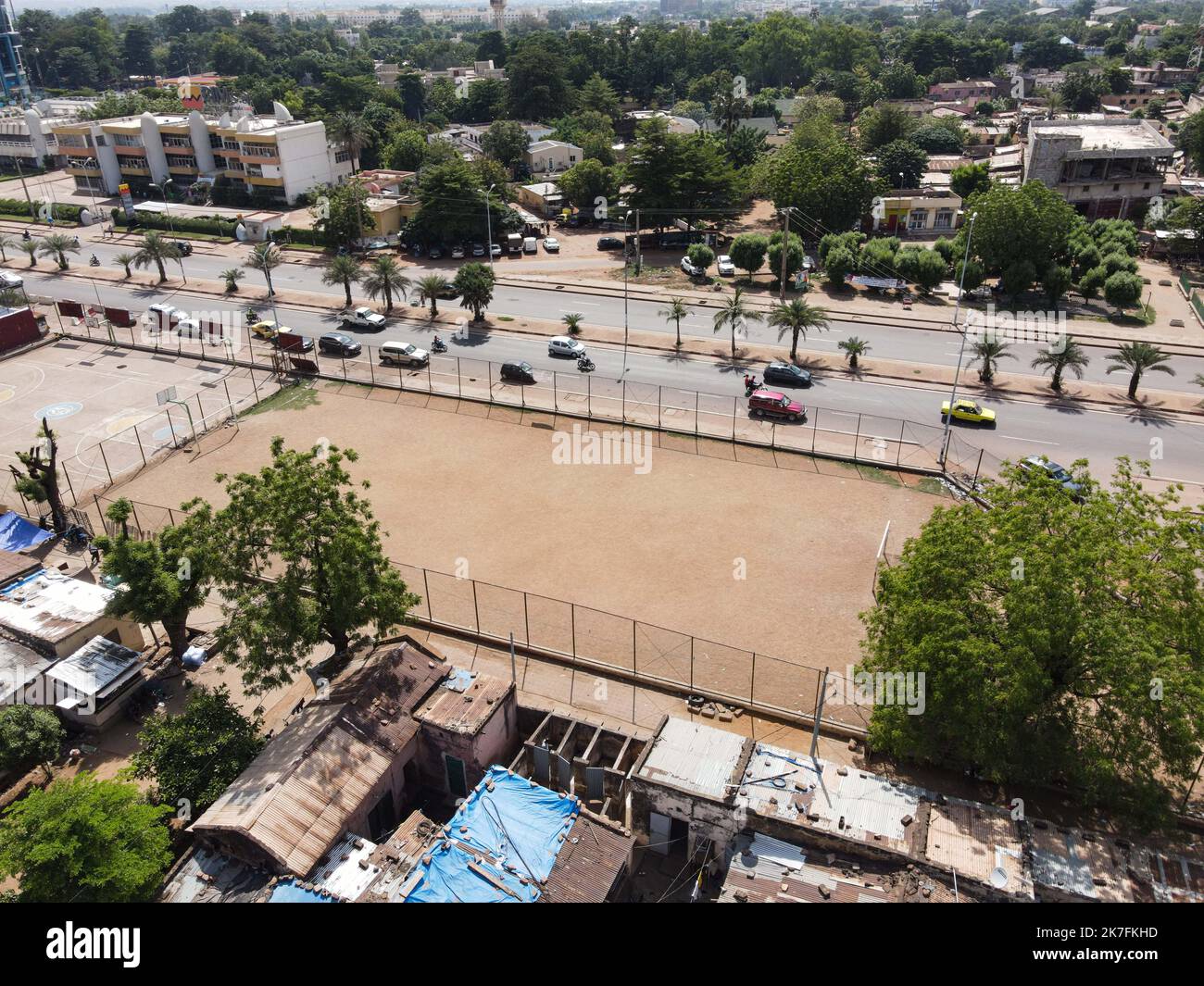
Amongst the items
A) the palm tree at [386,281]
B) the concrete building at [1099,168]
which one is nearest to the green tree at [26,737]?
the palm tree at [386,281]

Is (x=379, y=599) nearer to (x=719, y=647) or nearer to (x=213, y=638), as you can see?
(x=213, y=638)

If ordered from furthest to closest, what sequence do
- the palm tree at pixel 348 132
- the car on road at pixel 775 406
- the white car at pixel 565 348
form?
1. the palm tree at pixel 348 132
2. the white car at pixel 565 348
3. the car on road at pixel 775 406

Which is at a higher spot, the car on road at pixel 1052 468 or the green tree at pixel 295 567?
the green tree at pixel 295 567

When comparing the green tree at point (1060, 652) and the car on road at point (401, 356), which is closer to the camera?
the green tree at point (1060, 652)

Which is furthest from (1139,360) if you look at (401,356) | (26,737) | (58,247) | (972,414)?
(58,247)

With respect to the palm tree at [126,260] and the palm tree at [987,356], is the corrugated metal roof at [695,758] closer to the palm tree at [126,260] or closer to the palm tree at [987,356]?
the palm tree at [987,356]

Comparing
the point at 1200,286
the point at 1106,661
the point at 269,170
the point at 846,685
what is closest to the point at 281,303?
the point at 269,170

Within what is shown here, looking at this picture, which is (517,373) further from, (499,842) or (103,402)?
(499,842)

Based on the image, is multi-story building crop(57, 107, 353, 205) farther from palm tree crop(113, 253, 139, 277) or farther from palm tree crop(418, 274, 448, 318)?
palm tree crop(418, 274, 448, 318)
